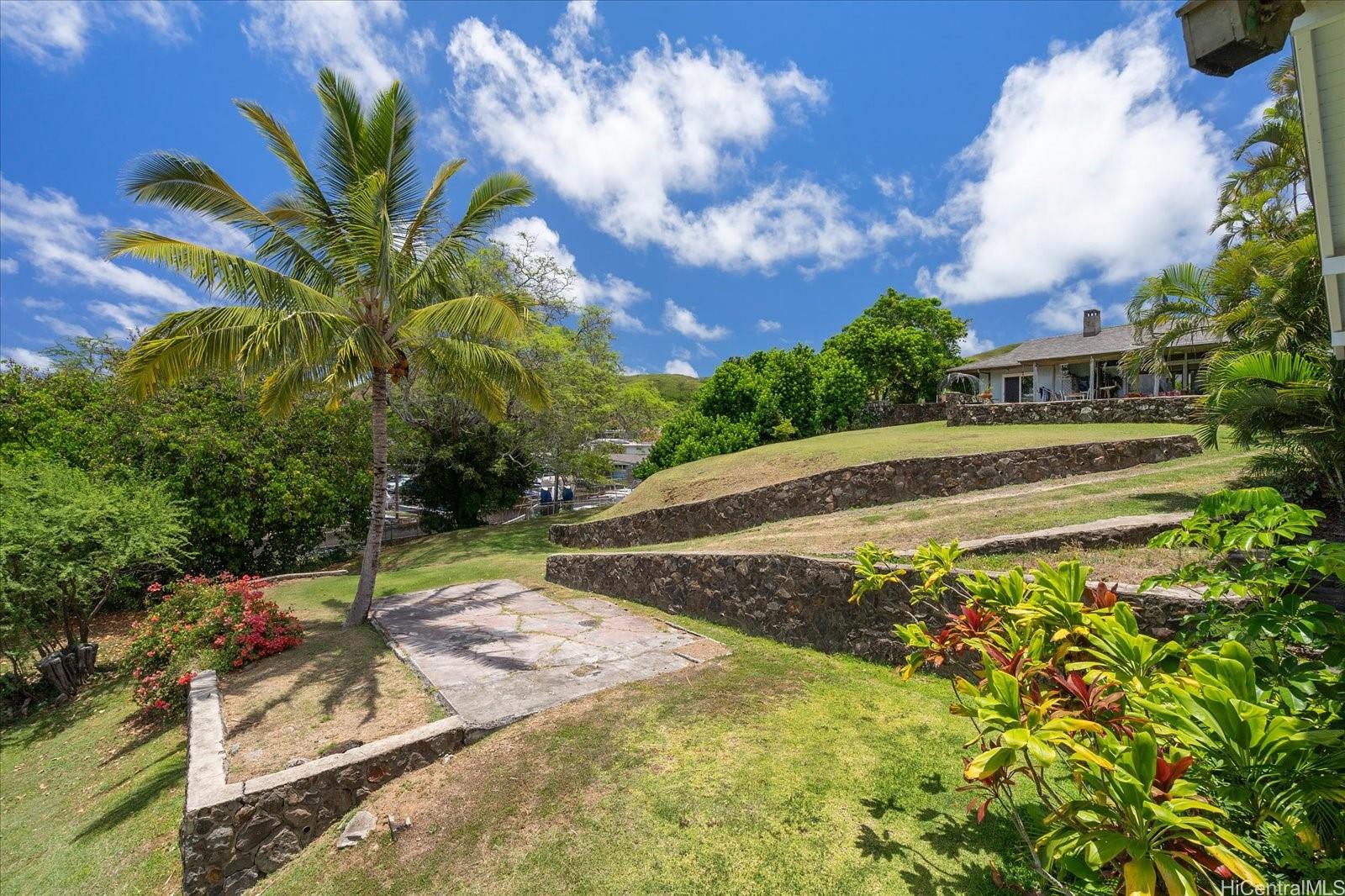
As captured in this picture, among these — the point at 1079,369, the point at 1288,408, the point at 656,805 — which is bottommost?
the point at 656,805

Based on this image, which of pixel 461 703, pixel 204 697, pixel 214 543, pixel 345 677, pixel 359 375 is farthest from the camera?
pixel 214 543

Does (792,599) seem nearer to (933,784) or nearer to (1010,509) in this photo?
(933,784)

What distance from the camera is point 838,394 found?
23.3 meters

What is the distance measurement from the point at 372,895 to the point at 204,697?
13.3ft

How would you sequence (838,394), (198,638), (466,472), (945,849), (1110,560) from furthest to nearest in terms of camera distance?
(838,394)
(466,472)
(198,638)
(1110,560)
(945,849)

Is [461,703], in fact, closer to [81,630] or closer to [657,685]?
[657,685]

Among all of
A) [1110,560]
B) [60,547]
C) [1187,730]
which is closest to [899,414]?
[1110,560]

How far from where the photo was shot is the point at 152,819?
466cm

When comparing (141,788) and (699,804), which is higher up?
(699,804)

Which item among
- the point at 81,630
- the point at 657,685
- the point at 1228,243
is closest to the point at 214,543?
the point at 81,630

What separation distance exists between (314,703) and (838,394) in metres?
21.3

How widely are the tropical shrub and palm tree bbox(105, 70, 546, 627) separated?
7.27m

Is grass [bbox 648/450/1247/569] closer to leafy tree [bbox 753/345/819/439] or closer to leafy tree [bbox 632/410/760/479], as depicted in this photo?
leafy tree [bbox 632/410/760/479]

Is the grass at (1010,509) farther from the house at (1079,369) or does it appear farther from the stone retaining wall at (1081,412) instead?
the house at (1079,369)
